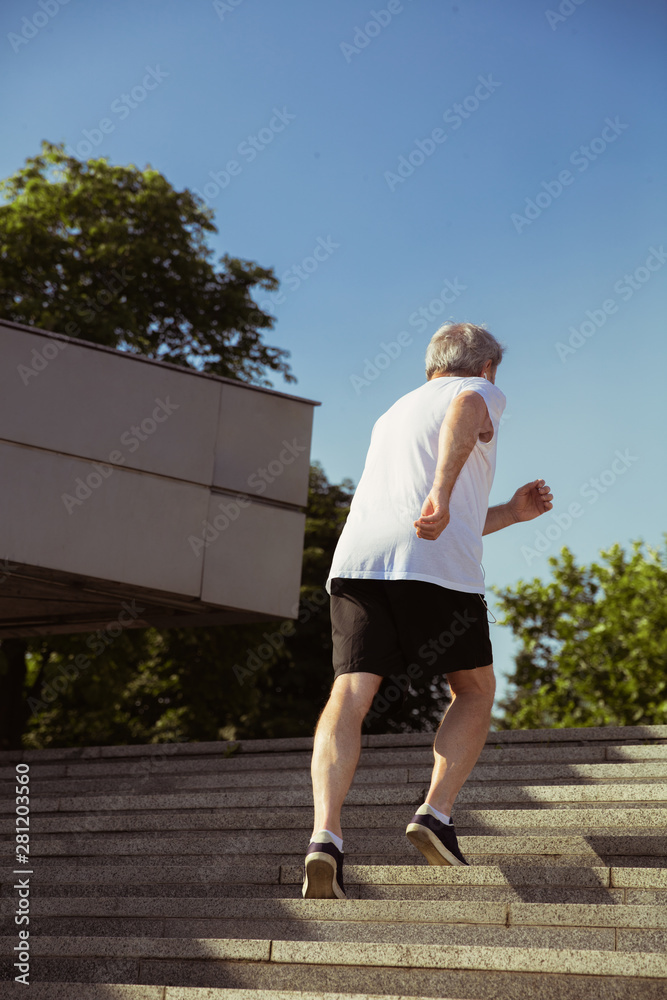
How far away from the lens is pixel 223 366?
1755 centimetres

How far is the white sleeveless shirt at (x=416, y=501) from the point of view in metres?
3.43

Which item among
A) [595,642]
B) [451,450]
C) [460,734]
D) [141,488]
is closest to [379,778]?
[460,734]

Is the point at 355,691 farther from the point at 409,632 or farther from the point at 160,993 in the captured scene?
the point at 160,993

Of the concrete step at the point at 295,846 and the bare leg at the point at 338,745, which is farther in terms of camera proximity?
the concrete step at the point at 295,846

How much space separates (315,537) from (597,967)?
19.7 metres

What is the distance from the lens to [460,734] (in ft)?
11.3

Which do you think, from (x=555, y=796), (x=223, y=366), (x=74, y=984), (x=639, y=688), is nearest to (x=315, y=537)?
(x=223, y=366)

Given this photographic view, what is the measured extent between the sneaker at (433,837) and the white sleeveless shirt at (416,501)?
0.77 metres

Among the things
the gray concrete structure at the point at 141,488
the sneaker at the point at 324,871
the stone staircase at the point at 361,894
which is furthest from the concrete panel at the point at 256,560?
the sneaker at the point at 324,871

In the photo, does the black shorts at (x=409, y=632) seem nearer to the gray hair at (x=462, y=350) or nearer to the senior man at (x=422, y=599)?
the senior man at (x=422, y=599)

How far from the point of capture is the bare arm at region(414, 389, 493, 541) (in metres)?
3.32

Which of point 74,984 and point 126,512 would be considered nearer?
point 74,984

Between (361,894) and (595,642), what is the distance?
47.9 feet

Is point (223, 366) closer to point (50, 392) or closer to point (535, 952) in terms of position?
point (50, 392)
